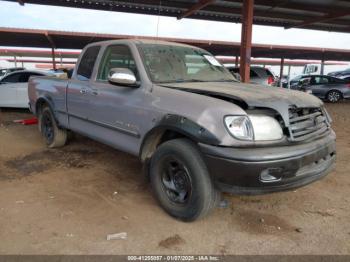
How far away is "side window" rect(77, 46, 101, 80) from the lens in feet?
16.4

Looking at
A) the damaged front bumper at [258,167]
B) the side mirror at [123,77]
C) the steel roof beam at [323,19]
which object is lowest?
the damaged front bumper at [258,167]

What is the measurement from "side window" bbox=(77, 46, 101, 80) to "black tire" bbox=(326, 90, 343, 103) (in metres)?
14.9

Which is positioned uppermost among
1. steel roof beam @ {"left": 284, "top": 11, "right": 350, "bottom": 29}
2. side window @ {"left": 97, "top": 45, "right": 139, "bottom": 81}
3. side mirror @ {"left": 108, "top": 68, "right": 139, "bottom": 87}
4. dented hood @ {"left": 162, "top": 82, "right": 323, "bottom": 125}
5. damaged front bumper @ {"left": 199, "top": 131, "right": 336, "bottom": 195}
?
steel roof beam @ {"left": 284, "top": 11, "right": 350, "bottom": 29}

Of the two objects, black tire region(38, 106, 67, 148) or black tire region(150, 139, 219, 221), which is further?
black tire region(38, 106, 67, 148)

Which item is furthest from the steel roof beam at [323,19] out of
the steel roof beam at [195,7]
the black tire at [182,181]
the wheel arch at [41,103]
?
the black tire at [182,181]

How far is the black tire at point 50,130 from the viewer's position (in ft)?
20.3

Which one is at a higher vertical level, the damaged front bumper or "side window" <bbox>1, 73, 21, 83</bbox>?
"side window" <bbox>1, 73, 21, 83</bbox>

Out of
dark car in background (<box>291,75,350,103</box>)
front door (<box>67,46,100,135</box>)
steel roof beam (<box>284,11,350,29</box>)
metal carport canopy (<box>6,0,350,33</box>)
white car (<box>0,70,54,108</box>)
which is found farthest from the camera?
dark car in background (<box>291,75,350,103</box>)

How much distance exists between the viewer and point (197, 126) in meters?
3.17

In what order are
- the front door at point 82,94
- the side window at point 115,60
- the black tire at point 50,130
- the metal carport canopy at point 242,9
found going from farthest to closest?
1. the metal carport canopy at point 242,9
2. the black tire at point 50,130
3. the front door at point 82,94
4. the side window at point 115,60

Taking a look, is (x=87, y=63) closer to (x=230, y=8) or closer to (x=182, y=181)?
(x=182, y=181)

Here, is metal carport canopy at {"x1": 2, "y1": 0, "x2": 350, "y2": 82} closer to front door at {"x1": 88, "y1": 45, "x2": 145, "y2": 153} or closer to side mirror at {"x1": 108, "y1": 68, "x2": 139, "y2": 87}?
front door at {"x1": 88, "y1": 45, "x2": 145, "y2": 153}

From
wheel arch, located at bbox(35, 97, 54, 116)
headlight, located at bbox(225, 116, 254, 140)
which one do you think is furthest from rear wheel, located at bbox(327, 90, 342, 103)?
headlight, located at bbox(225, 116, 254, 140)

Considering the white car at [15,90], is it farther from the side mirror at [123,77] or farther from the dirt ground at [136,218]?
the side mirror at [123,77]
